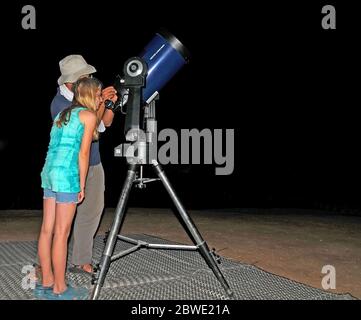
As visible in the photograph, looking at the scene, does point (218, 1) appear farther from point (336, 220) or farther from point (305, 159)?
point (305, 159)

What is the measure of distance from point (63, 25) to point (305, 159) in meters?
8.49

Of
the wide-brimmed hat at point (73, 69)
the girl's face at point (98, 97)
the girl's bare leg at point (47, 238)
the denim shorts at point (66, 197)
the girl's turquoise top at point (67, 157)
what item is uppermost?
the wide-brimmed hat at point (73, 69)

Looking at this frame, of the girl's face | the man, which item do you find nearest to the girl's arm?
the girl's face

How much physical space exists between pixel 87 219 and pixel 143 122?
0.98 m

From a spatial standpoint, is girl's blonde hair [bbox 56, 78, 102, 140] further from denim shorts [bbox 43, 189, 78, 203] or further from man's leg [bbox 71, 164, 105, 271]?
man's leg [bbox 71, 164, 105, 271]

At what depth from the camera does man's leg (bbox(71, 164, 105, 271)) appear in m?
3.10

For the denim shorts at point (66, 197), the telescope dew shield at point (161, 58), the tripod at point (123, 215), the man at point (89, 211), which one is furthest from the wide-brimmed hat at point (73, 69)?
the denim shorts at point (66, 197)

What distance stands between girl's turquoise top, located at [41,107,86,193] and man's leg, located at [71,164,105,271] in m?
0.64

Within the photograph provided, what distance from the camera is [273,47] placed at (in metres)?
11.9

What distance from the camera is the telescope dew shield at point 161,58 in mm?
2703

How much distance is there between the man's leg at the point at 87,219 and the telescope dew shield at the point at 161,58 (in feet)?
2.66

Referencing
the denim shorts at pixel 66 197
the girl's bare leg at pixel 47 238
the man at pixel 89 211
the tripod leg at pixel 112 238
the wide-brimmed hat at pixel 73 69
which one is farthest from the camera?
the man at pixel 89 211

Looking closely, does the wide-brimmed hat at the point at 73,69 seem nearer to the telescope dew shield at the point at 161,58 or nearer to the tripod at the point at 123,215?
the telescope dew shield at the point at 161,58
